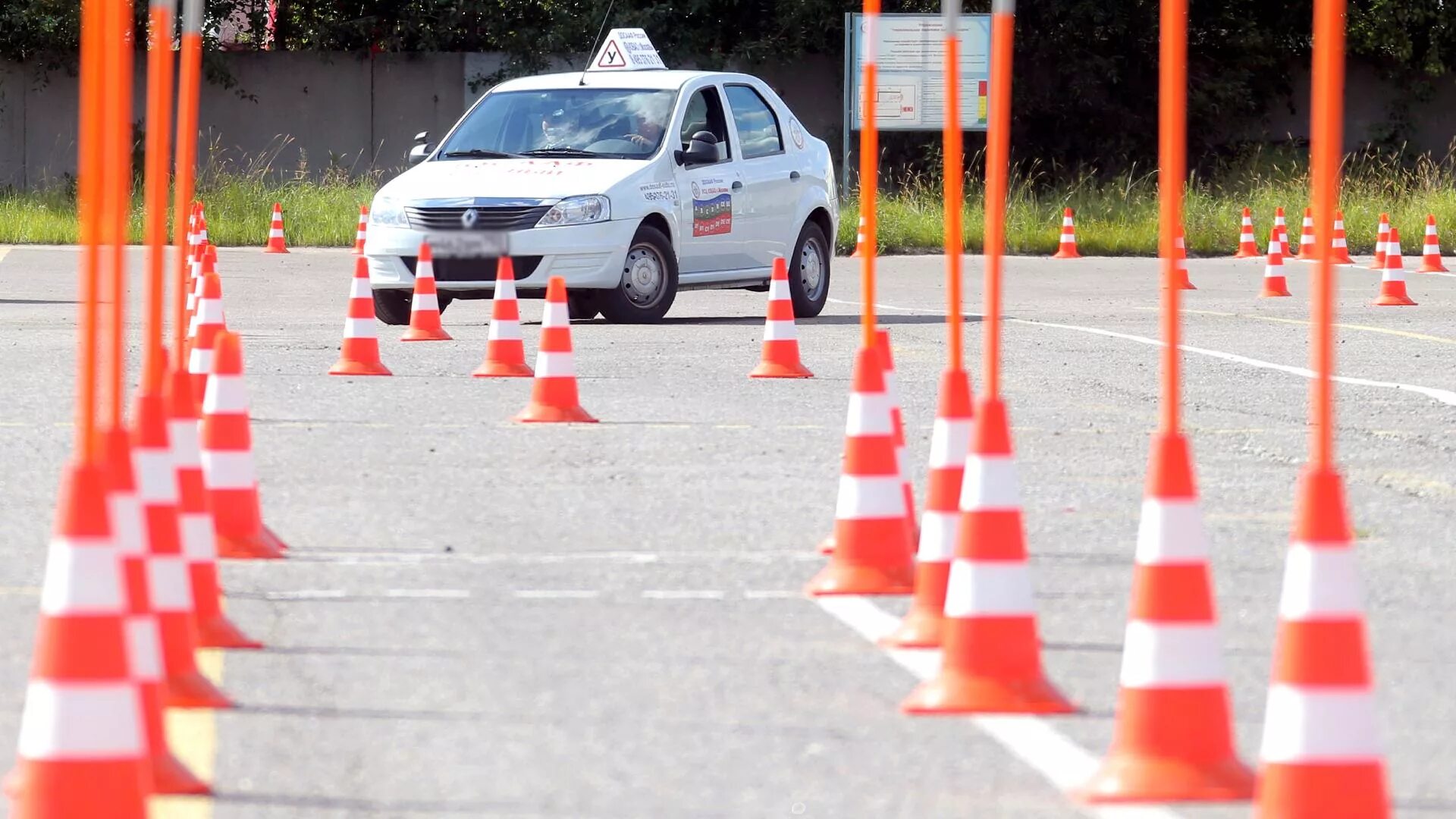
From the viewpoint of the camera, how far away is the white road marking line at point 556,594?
6.89 meters

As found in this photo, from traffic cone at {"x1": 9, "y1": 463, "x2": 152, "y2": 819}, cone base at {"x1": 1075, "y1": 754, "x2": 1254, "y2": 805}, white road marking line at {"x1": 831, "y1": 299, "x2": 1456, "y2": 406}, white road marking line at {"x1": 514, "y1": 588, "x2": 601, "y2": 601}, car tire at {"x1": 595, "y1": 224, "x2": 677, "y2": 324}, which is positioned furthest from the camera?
car tire at {"x1": 595, "y1": 224, "x2": 677, "y2": 324}

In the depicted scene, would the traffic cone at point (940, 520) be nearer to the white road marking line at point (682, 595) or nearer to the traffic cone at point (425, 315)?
the white road marking line at point (682, 595)

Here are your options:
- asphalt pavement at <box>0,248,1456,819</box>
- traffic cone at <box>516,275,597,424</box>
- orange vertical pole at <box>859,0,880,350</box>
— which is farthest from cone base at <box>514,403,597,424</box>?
orange vertical pole at <box>859,0,880,350</box>

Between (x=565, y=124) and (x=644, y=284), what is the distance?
134 cm

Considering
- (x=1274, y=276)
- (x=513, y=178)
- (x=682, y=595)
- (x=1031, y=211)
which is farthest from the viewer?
(x=1031, y=211)

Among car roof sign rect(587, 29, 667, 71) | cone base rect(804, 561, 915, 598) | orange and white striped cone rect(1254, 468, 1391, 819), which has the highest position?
car roof sign rect(587, 29, 667, 71)

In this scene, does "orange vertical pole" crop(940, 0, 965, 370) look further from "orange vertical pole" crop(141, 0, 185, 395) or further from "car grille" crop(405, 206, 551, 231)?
"car grille" crop(405, 206, 551, 231)

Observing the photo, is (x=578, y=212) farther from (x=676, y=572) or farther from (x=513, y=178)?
(x=676, y=572)

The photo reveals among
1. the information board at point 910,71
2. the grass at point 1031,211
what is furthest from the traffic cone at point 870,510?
Answer: the information board at point 910,71

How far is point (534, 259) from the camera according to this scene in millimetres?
16438

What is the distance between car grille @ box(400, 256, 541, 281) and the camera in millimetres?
16406

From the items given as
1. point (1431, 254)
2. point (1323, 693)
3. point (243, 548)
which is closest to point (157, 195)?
point (243, 548)

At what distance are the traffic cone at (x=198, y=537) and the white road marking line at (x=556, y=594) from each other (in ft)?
2.77

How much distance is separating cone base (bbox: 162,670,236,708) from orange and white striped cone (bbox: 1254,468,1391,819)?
227 cm
